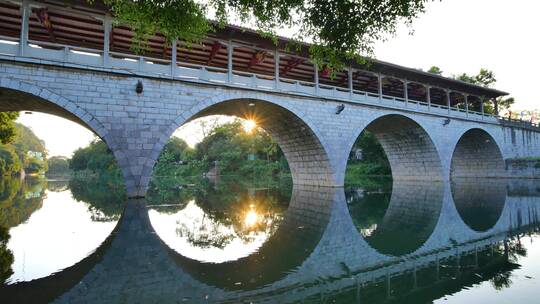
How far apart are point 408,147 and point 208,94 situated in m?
16.6

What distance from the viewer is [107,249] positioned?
547cm

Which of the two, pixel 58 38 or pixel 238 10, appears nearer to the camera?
pixel 238 10

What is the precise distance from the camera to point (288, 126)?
56.6 feet

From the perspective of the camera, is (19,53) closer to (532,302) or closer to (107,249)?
(107,249)

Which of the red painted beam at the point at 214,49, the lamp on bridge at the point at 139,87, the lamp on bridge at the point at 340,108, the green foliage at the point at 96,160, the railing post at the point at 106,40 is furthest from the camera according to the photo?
the green foliage at the point at 96,160

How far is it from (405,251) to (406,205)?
6611mm

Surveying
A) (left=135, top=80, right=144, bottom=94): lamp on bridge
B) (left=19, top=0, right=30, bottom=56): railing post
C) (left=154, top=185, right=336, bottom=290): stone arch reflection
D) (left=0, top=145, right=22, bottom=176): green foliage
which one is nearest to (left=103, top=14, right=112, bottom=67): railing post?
(left=135, top=80, right=144, bottom=94): lamp on bridge

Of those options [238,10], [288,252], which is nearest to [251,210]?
[288,252]

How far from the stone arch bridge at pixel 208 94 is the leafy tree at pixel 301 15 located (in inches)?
135

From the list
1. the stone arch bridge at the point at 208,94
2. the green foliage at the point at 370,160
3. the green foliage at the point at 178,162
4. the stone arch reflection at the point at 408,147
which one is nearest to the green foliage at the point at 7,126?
the stone arch bridge at the point at 208,94

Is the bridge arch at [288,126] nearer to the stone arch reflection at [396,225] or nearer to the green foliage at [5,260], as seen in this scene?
the stone arch reflection at [396,225]

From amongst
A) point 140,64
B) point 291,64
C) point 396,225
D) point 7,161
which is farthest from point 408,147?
point 7,161

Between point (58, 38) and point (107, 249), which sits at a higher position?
point (58, 38)

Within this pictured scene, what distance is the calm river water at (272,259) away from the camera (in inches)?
139
